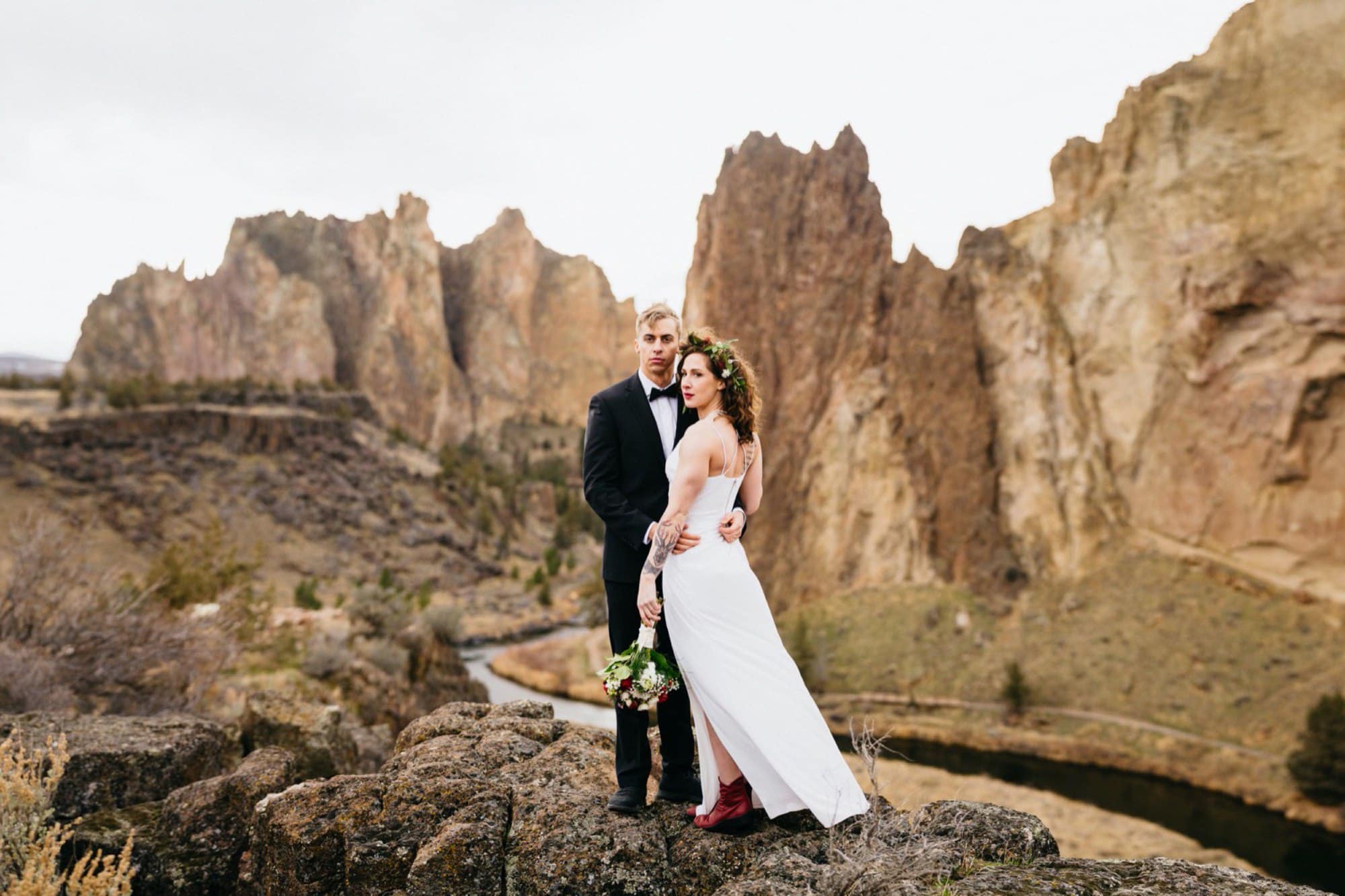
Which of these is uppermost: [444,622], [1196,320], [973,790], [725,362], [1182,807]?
[1196,320]

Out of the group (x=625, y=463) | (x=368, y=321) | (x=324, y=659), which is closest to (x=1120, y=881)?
(x=625, y=463)

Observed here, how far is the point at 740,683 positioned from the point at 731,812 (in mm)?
725

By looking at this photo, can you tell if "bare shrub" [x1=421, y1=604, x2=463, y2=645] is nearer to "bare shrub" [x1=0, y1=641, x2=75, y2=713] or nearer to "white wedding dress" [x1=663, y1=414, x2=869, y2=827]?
"bare shrub" [x1=0, y1=641, x2=75, y2=713]

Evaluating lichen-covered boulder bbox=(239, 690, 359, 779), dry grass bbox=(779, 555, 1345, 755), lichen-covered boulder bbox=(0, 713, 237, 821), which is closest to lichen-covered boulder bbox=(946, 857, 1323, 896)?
lichen-covered boulder bbox=(0, 713, 237, 821)

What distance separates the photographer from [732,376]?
4898mm

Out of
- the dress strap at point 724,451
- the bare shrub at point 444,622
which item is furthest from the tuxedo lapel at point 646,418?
the bare shrub at point 444,622

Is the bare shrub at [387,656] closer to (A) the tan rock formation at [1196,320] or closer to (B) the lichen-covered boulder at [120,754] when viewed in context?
(B) the lichen-covered boulder at [120,754]

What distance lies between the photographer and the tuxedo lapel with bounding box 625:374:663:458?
516cm

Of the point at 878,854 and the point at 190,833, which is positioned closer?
the point at 878,854

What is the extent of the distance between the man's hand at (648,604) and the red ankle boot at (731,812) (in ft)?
3.31

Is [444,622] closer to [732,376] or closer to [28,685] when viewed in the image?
[28,685]

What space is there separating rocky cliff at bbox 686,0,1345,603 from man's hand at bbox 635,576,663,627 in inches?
1735

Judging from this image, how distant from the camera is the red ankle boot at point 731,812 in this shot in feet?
15.1

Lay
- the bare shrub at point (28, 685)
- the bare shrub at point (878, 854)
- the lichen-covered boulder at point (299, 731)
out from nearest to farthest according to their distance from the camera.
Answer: the bare shrub at point (878, 854) → the lichen-covered boulder at point (299, 731) → the bare shrub at point (28, 685)
